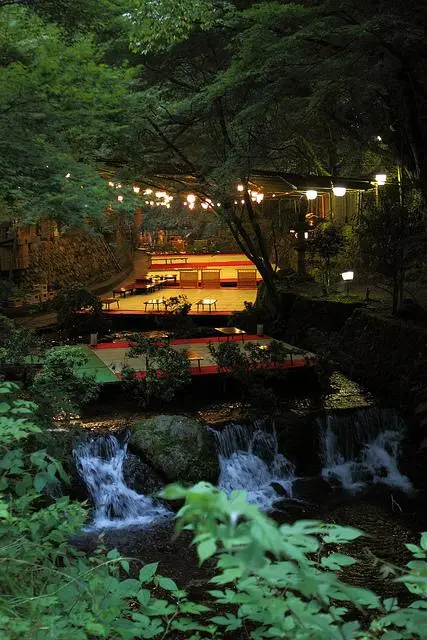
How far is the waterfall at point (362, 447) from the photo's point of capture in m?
11.0

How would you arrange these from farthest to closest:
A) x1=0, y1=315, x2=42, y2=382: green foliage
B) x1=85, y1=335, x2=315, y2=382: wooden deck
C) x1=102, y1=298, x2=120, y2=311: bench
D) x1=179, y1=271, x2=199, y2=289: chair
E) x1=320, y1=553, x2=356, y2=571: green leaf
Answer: x1=179, y1=271, x2=199, y2=289: chair
x1=102, y1=298, x2=120, y2=311: bench
x1=85, y1=335, x2=315, y2=382: wooden deck
x1=0, y1=315, x2=42, y2=382: green foliage
x1=320, y1=553, x2=356, y2=571: green leaf

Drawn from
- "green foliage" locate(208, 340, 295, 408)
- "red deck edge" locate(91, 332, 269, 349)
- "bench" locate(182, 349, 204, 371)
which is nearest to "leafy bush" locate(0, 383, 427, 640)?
"green foliage" locate(208, 340, 295, 408)

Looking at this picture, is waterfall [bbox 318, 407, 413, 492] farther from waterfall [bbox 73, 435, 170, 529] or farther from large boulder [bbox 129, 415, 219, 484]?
waterfall [bbox 73, 435, 170, 529]

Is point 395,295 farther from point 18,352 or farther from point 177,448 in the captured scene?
point 18,352

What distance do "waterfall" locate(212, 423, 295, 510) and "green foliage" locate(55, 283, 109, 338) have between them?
967 centimetres

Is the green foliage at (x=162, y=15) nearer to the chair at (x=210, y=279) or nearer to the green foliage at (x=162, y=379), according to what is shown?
the green foliage at (x=162, y=379)

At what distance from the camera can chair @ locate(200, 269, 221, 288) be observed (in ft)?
92.7

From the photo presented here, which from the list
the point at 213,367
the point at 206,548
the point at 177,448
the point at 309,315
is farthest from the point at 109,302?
the point at 206,548

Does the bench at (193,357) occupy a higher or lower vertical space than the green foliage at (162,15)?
lower

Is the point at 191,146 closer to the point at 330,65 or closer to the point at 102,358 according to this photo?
the point at 102,358

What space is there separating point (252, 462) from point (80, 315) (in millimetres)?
10443

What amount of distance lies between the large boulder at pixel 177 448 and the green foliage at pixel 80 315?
31.2ft

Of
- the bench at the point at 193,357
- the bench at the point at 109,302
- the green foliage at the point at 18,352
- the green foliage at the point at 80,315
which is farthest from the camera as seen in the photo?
the bench at the point at 109,302

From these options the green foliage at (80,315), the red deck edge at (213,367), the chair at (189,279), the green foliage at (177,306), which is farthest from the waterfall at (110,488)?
the chair at (189,279)
